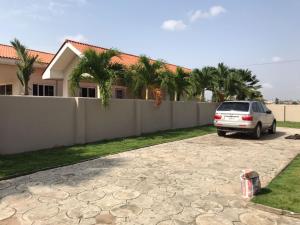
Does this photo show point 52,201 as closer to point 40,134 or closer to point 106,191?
point 106,191

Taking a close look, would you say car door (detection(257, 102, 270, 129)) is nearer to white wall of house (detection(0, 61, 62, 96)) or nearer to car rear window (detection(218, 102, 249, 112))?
car rear window (detection(218, 102, 249, 112))

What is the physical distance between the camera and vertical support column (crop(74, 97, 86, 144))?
11109 mm

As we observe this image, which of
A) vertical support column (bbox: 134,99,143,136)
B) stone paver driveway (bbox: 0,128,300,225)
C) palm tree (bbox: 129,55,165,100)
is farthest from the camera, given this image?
palm tree (bbox: 129,55,165,100)

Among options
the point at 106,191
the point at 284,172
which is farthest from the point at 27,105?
the point at 284,172

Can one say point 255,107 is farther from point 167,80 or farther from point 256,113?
point 167,80

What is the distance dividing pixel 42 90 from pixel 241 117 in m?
13.9

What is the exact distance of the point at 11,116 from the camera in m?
8.91

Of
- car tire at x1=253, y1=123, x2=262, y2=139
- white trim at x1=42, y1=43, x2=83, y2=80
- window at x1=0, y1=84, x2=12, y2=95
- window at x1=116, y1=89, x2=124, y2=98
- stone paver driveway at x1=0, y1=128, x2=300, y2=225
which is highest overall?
white trim at x1=42, y1=43, x2=83, y2=80

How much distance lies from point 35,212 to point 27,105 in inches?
217

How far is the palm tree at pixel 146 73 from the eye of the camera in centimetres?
1541

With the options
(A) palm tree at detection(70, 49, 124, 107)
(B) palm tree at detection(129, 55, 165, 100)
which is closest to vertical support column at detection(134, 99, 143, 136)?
(B) palm tree at detection(129, 55, 165, 100)

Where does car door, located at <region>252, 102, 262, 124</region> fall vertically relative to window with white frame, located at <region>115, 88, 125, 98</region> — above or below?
below

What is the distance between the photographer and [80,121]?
1123 cm

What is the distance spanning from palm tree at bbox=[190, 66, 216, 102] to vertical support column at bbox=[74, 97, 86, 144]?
11055 mm
